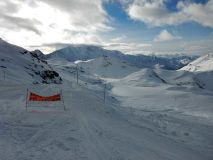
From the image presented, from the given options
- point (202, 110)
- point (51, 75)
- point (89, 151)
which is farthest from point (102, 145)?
point (51, 75)

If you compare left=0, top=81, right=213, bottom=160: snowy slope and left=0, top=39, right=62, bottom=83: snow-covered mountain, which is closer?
left=0, top=81, right=213, bottom=160: snowy slope

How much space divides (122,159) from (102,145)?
1.96 meters

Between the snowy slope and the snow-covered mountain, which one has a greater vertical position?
the snow-covered mountain

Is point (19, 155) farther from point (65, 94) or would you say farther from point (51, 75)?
point (51, 75)

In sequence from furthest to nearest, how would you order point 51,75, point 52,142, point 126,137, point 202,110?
point 51,75 < point 202,110 < point 126,137 < point 52,142

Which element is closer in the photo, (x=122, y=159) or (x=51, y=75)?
(x=122, y=159)

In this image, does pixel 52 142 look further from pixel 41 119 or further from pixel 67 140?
pixel 41 119

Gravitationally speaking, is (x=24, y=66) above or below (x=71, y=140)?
above

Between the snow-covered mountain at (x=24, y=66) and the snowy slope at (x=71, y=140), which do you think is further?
the snow-covered mountain at (x=24, y=66)

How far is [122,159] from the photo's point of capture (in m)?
15.6

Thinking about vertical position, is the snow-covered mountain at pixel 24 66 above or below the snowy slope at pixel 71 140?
above

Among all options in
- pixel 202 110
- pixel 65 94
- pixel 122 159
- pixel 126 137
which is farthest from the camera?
pixel 202 110

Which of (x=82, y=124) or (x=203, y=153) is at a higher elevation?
(x=82, y=124)

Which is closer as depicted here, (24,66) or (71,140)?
(71,140)
